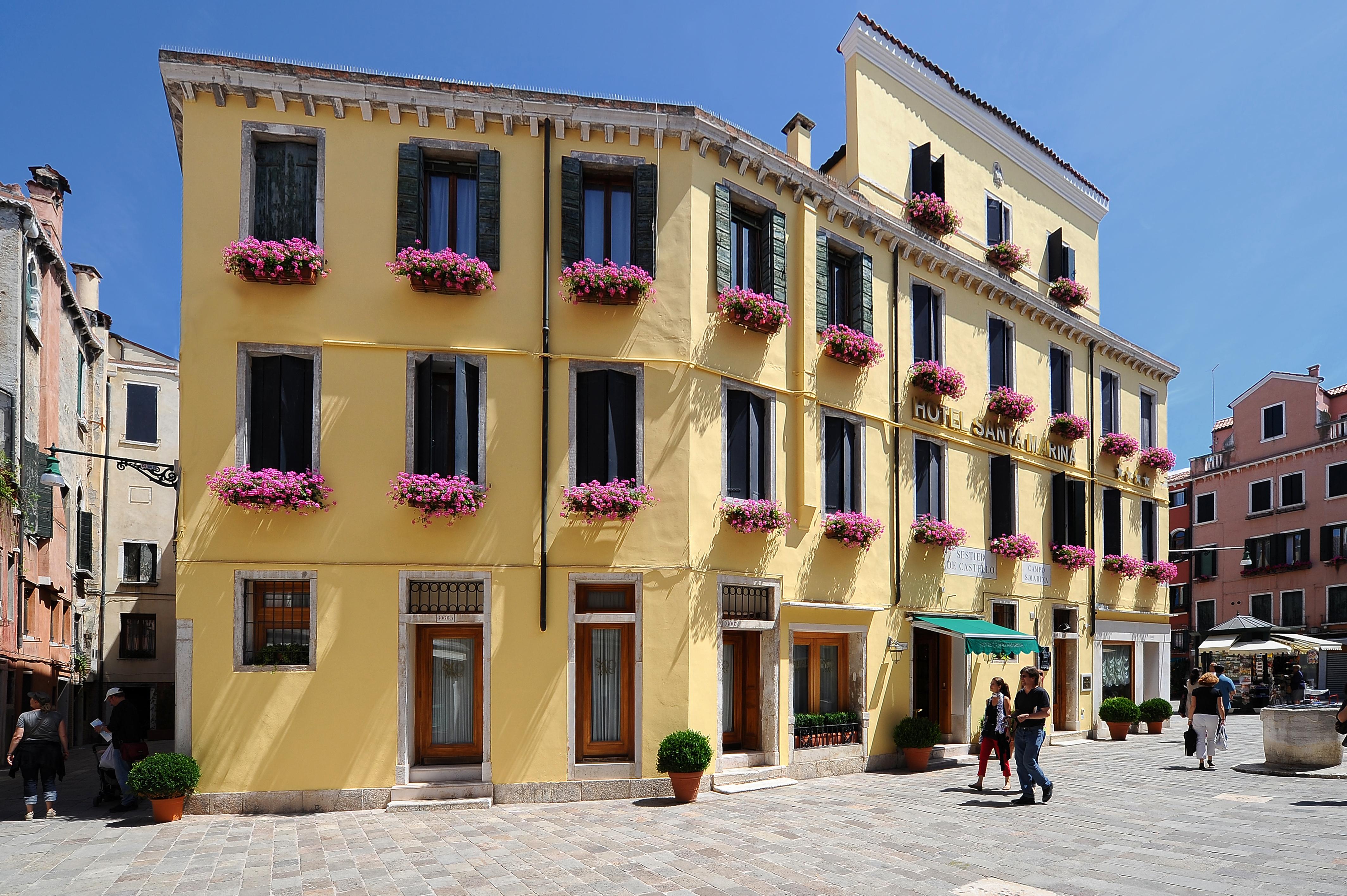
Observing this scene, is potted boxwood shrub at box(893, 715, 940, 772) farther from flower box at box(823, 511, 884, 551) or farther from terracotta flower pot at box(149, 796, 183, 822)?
terracotta flower pot at box(149, 796, 183, 822)

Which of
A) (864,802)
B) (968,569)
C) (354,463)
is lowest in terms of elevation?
(864,802)

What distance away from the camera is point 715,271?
14.7 meters

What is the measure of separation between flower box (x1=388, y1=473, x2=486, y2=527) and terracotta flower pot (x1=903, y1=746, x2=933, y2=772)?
8873 mm

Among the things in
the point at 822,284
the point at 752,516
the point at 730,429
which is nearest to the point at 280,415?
the point at 730,429

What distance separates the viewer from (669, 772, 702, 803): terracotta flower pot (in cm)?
1246

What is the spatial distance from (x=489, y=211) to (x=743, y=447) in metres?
5.35

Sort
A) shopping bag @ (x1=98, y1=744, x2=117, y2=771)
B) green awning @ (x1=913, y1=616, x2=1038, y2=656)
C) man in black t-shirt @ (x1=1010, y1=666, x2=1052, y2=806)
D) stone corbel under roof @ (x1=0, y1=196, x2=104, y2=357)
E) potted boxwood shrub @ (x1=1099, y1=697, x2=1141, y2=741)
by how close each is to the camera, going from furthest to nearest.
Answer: potted boxwood shrub @ (x1=1099, y1=697, x2=1141, y2=741), stone corbel under roof @ (x1=0, y1=196, x2=104, y2=357), green awning @ (x1=913, y1=616, x2=1038, y2=656), shopping bag @ (x1=98, y1=744, x2=117, y2=771), man in black t-shirt @ (x1=1010, y1=666, x2=1052, y2=806)

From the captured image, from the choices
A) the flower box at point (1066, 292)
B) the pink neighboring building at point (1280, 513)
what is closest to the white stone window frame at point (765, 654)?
the flower box at point (1066, 292)

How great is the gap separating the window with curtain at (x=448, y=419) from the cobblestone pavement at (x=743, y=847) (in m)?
4.71

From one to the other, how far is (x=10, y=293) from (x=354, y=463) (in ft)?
39.3

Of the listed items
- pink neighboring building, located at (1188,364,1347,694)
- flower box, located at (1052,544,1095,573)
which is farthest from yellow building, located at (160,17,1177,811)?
pink neighboring building, located at (1188,364,1347,694)

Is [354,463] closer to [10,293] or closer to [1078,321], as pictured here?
[10,293]

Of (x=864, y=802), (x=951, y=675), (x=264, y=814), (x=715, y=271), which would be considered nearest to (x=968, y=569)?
(x=951, y=675)

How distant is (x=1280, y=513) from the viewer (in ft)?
131
